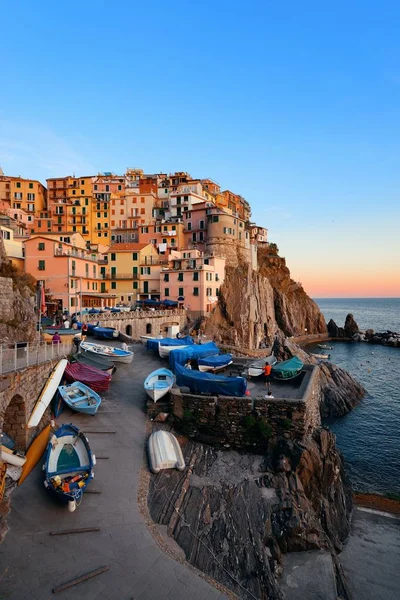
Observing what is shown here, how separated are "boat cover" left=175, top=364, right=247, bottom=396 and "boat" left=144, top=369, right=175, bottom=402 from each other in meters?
0.87

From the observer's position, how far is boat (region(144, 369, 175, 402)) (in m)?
18.1

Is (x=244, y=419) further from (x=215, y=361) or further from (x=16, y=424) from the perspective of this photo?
(x=16, y=424)

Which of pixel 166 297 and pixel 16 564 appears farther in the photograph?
pixel 166 297

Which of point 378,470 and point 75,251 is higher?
point 75,251

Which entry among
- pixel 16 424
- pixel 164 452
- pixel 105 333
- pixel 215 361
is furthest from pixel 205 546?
pixel 105 333

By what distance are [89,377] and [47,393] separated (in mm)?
3316

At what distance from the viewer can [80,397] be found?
17.9 meters

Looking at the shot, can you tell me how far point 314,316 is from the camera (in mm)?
90812

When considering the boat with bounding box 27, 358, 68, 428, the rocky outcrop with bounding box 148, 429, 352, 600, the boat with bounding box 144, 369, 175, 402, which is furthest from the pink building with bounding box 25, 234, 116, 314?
the rocky outcrop with bounding box 148, 429, 352, 600

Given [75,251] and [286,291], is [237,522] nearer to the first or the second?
[75,251]

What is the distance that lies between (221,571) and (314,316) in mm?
84748

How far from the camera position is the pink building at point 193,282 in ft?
172

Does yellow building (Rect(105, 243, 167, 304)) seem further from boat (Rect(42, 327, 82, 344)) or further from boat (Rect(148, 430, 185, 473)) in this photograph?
boat (Rect(148, 430, 185, 473))

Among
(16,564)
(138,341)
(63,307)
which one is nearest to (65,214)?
(63,307)
